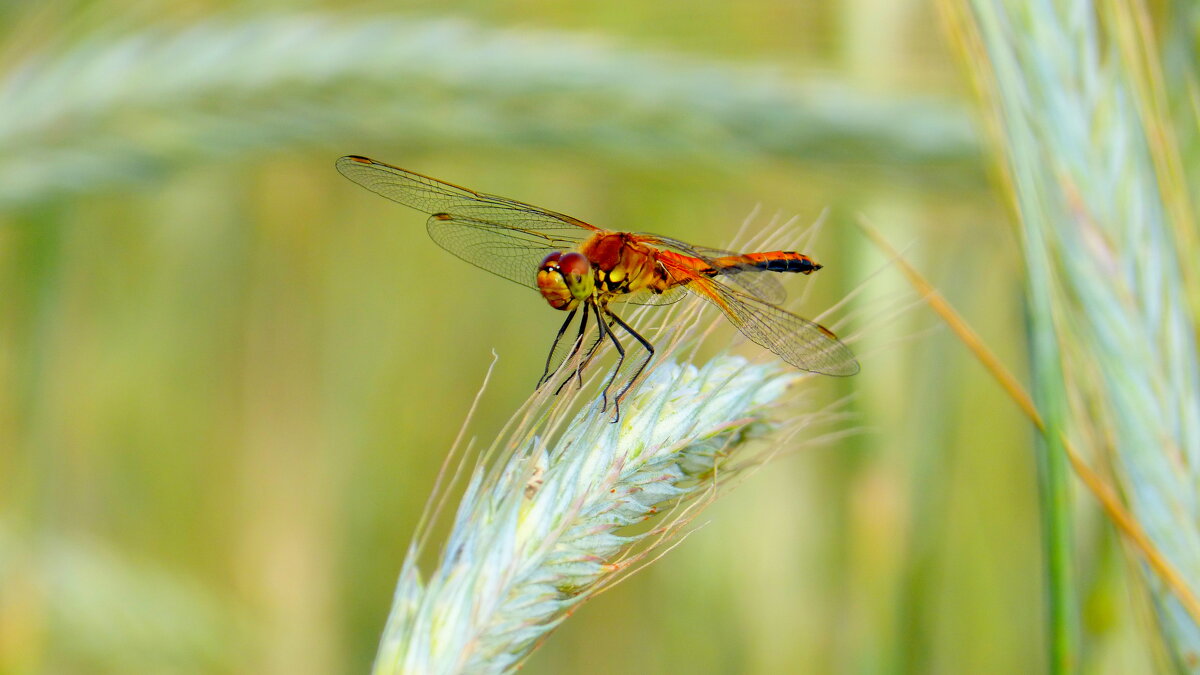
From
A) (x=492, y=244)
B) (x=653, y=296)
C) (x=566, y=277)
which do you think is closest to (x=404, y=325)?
(x=492, y=244)

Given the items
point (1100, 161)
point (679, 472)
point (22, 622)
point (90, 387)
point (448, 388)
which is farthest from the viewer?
point (448, 388)

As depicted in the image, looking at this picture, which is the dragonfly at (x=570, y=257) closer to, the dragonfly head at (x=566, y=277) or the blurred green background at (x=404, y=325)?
the dragonfly head at (x=566, y=277)

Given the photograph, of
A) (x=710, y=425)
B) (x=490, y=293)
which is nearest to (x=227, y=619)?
(x=490, y=293)

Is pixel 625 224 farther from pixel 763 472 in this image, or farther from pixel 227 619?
pixel 227 619

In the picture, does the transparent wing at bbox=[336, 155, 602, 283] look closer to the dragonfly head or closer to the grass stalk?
the dragonfly head

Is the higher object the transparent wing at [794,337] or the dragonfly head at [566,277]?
the dragonfly head at [566,277]

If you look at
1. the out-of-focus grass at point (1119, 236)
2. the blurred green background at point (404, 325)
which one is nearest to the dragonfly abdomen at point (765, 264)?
the blurred green background at point (404, 325)

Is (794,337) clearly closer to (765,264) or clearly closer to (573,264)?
(573,264)

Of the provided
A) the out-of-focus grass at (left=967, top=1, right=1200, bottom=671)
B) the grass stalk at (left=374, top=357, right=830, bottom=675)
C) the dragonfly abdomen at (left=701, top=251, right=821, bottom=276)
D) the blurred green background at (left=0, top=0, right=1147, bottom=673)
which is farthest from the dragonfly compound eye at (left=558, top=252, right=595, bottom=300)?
the out-of-focus grass at (left=967, top=1, right=1200, bottom=671)
